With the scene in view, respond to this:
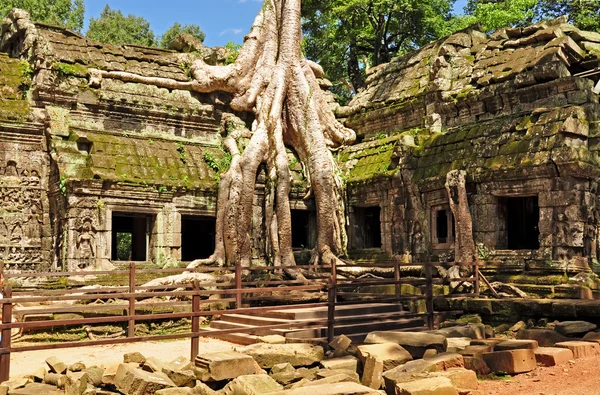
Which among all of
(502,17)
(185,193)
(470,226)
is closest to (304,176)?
(185,193)

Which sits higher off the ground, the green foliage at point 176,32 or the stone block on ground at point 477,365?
the green foliage at point 176,32

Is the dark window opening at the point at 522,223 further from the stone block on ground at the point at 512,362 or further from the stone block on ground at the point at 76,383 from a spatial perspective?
the stone block on ground at the point at 76,383

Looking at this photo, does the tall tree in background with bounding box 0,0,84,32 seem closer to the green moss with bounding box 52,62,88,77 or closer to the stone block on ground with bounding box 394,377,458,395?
the green moss with bounding box 52,62,88,77

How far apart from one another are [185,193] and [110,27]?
2260 centimetres

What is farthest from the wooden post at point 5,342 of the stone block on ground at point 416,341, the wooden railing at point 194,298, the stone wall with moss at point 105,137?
the stone wall with moss at point 105,137

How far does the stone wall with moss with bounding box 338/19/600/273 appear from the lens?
1109 centimetres

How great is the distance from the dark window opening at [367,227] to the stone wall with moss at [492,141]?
27.6 inches

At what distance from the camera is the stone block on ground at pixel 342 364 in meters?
7.55

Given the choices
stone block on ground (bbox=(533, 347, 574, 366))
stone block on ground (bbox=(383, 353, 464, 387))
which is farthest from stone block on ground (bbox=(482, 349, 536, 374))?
stone block on ground (bbox=(383, 353, 464, 387))

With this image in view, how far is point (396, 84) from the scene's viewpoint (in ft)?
52.9

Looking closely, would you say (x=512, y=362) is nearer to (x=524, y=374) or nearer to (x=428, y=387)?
(x=524, y=374)

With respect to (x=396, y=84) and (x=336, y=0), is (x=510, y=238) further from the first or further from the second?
(x=336, y=0)

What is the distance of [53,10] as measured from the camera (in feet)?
100

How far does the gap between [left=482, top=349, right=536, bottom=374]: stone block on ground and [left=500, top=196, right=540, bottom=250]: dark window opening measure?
6651 millimetres
